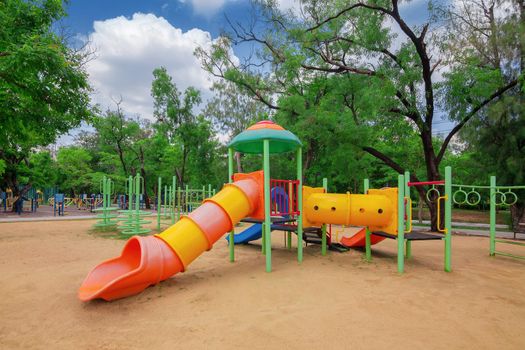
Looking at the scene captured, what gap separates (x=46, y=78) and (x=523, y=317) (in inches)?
454

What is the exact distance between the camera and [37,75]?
369 inches

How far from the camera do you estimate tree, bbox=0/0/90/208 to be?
26.0 ft

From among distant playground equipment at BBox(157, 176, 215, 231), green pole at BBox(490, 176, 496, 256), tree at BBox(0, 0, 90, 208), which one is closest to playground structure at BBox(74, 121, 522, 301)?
green pole at BBox(490, 176, 496, 256)

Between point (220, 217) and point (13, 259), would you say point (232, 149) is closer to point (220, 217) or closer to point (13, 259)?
point (220, 217)

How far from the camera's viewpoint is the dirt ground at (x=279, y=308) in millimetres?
3020

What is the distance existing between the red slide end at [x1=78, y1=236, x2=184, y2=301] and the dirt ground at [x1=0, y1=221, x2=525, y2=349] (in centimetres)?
16

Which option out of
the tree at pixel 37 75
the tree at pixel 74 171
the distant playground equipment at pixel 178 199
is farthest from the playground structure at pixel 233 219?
the tree at pixel 74 171

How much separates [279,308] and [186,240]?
1744mm

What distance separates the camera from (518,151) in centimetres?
1388

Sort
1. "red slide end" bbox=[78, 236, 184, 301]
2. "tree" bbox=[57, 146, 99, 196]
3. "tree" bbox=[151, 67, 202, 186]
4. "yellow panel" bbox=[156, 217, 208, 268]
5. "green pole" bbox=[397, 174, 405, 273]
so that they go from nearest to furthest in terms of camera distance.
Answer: "red slide end" bbox=[78, 236, 184, 301] < "yellow panel" bbox=[156, 217, 208, 268] < "green pole" bbox=[397, 174, 405, 273] < "tree" bbox=[151, 67, 202, 186] < "tree" bbox=[57, 146, 99, 196]

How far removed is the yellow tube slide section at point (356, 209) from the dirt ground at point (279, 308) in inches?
32.2

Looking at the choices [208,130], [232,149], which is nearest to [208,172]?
[208,130]

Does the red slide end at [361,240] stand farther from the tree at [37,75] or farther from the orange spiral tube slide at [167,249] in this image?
the tree at [37,75]

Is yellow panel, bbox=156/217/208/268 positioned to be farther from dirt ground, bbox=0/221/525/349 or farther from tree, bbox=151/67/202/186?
tree, bbox=151/67/202/186
